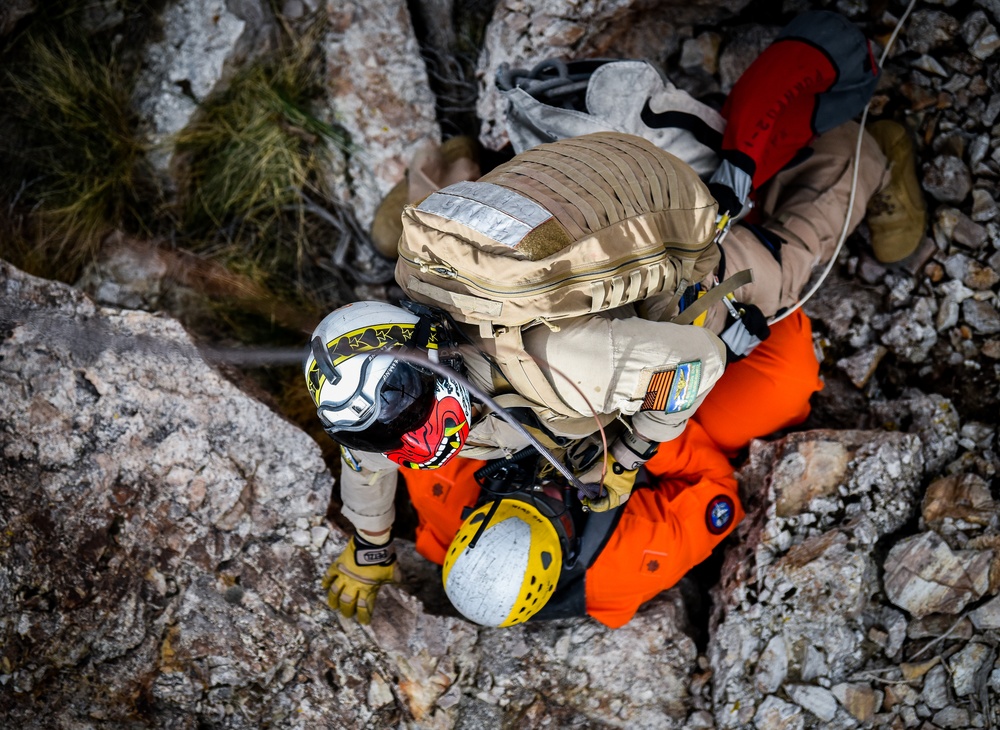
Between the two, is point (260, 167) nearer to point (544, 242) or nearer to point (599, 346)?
point (544, 242)

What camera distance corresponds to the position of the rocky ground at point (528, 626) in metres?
2.86

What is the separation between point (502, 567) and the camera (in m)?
2.76

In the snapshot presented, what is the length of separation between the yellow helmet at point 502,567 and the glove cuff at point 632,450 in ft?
1.30

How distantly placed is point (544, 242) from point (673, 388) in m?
0.68

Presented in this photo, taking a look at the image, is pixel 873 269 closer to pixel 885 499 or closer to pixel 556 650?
pixel 885 499

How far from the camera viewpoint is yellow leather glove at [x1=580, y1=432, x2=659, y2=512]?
288 centimetres

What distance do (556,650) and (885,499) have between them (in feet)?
5.16

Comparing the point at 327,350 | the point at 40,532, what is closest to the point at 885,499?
the point at 327,350

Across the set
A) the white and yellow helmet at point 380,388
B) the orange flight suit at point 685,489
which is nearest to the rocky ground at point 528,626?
the orange flight suit at point 685,489

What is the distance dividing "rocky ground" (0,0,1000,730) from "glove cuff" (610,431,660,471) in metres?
0.77

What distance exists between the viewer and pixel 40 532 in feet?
9.29

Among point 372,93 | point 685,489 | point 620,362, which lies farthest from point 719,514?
point 372,93

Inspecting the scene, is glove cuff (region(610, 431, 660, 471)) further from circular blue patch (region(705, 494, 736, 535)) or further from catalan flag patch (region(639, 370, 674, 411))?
circular blue patch (region(705, 494, 736, 535))

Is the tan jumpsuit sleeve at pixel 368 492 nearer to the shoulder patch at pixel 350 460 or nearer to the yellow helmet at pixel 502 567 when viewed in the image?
the shoulder patch at pixel 350 460
